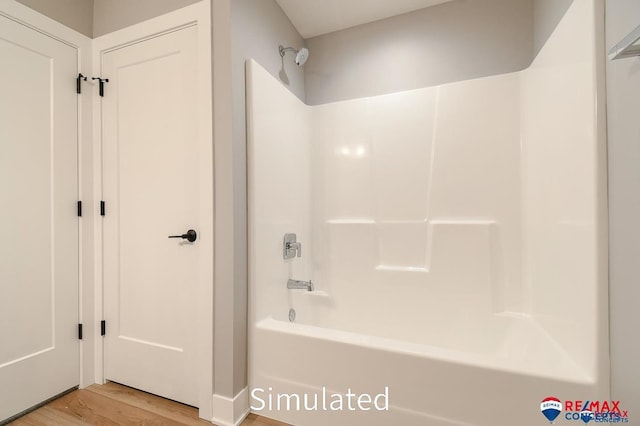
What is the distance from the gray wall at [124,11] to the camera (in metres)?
1.56

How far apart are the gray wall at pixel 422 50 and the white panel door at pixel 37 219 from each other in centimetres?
175

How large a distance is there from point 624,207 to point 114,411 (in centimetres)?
257

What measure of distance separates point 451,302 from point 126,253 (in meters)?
2.22

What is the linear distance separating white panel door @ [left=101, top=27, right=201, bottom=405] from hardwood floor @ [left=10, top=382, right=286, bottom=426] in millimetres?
58

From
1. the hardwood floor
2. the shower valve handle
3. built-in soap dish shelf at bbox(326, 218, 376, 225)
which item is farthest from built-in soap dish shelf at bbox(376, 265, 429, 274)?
the hardwood floor

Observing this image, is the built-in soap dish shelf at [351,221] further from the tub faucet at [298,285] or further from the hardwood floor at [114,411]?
the hardwood floor at [114,411]

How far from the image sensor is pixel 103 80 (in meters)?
1.76

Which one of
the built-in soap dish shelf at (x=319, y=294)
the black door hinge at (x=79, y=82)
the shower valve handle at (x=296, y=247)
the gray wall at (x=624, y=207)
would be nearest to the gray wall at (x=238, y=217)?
the shower valve handle at (x=296, y=247)

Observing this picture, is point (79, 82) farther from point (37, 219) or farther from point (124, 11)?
point (37, 219)

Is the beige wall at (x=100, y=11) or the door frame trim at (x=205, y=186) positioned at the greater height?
the beige wall at (x=100, y=11)

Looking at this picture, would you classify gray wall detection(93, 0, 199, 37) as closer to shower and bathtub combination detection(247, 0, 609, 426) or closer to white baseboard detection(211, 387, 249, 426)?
shower and bathtub combination detection(247, 0, 609, 426)

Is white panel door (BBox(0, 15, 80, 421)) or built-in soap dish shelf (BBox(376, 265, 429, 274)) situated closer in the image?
white panel door (BBox(0, 15, 80, 421))

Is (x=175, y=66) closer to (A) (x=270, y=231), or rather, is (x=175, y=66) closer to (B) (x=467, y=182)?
(A) (x=270, y=231)

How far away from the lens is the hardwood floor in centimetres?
138
